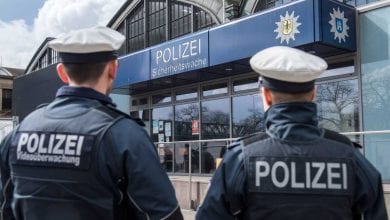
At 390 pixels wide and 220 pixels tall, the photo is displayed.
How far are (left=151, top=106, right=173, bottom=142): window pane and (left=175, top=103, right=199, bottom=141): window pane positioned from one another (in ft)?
1.16

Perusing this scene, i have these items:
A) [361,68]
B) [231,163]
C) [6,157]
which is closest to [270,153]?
[231,163]

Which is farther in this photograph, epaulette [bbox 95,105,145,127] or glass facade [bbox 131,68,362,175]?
glass facade [bbox 131,68,362,175]

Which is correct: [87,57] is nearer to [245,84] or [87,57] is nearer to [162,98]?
[245,84]

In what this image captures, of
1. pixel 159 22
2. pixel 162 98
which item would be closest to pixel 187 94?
pixel 162 98

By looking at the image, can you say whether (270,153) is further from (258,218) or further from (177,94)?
(177,94)

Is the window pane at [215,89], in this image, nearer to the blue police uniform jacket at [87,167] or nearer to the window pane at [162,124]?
Answer: the window pane at [162,124]

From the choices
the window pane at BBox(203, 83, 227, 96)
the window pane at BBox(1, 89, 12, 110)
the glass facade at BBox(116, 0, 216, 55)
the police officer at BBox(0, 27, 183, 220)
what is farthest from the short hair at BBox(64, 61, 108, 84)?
the window pane at BBox(1, 89, 12, 110)

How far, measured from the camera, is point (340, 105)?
11250mm

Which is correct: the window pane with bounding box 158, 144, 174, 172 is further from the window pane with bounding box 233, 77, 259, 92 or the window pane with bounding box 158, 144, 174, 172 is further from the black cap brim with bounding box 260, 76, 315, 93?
the black cap brim with bounding box 260, 76, 315, 93

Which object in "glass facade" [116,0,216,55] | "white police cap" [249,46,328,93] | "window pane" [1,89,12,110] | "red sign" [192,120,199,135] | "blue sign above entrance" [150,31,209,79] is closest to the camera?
"white police cap" [249,46,328,93]

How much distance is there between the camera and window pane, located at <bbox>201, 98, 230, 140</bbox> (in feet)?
46.8

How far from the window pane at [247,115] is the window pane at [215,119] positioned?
1.07ft

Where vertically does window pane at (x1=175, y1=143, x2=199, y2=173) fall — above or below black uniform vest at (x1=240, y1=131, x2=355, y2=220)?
below

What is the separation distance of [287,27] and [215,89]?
Answer: 4308 millimetres
